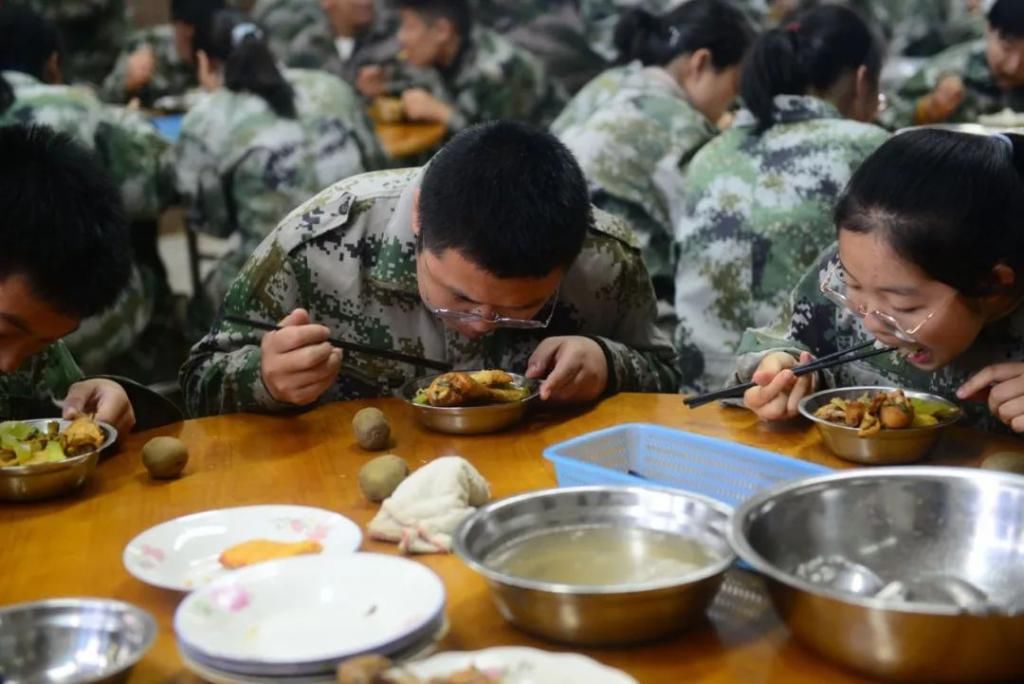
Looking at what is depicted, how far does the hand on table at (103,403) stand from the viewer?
2178mm

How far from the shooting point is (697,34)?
4.22 m

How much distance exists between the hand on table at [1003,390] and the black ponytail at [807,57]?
64.4 inches

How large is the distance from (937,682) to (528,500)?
1.73ft

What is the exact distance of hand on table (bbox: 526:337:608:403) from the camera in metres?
2.31

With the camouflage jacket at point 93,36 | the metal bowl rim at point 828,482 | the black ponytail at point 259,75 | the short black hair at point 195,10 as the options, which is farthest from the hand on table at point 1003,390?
the camouflage jacket at point 93,36

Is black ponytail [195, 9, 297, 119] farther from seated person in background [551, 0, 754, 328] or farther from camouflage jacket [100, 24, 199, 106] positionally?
camouflage jacket [100, 24, 199, 106]

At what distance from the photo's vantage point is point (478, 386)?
2217 mm

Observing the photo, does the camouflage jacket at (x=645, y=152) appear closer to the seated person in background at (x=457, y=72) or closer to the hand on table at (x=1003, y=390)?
the seated person in background at (x=457, y=72)

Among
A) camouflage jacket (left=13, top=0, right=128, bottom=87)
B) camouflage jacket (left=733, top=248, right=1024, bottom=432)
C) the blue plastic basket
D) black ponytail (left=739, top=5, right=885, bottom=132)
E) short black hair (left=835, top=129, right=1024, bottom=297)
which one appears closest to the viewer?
the blue plastic basket

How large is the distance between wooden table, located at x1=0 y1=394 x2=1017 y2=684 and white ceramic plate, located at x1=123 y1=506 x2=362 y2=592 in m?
0.03

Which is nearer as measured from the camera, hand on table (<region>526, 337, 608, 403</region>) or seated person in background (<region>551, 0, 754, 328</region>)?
hand on table (<region>526, 337, 608, 403</region>)

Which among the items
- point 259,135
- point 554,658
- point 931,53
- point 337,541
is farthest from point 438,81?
point 554,658

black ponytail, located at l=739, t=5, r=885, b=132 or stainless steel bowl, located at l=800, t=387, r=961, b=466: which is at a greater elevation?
black ponytail, located at l=739, t=5, r=885, b=132

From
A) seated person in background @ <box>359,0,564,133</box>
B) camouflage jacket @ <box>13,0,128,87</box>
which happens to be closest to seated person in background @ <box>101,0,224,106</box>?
camouflage jacket @ <box>13,0,128,87</box>
